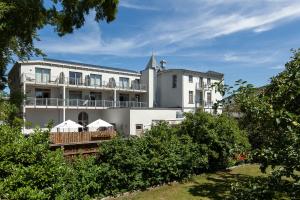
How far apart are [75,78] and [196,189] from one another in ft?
112

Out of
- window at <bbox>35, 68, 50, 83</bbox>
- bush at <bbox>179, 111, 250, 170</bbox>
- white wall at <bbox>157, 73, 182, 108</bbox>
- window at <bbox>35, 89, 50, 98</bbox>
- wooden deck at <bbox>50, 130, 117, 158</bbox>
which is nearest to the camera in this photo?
wooden deck at <bbox>50, 130, 117, 158</bbox>

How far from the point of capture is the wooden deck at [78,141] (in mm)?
14500

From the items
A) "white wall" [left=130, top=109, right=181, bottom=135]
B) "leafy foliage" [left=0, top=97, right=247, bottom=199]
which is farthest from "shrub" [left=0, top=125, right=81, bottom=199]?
"white wall" [left=130, top=109, right=181, bottom=135]

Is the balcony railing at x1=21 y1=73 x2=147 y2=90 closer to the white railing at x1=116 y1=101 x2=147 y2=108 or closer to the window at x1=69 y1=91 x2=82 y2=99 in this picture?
the window at x1=69 y1=91 x2=82 y2=99

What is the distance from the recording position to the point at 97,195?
1095cm

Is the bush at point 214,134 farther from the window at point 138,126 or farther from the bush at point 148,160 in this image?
the window at point 138,126

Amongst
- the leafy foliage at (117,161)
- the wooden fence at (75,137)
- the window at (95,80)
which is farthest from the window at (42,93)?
the leafy foliage at (117,161)

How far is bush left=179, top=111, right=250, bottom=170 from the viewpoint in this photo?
15695 mm

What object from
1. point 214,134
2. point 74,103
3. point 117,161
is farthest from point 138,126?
point 117,161

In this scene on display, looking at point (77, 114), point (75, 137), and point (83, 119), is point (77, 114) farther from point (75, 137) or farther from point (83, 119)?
point (75, 137)

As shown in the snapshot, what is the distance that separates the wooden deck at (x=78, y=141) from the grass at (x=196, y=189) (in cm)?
296

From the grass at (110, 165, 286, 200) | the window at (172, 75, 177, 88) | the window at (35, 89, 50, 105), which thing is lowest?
the grass at (110, 165, 286, 200)

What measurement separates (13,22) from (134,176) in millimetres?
6624

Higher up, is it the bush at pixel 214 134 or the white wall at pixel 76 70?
the white wall at pixel 76 70
